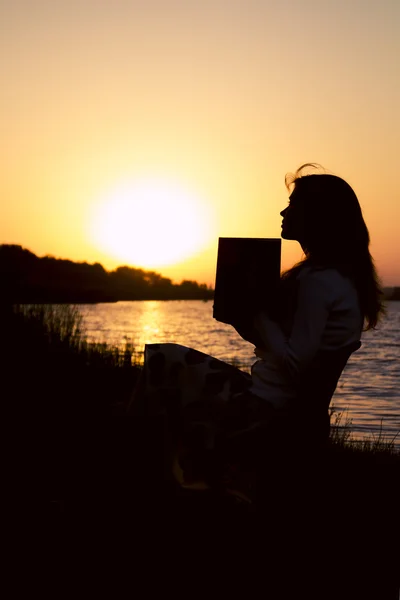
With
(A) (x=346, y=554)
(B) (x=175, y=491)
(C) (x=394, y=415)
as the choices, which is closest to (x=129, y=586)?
(B) (x=175, y=491)

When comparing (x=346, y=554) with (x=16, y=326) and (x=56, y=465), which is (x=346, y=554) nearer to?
(x=56, y=465)

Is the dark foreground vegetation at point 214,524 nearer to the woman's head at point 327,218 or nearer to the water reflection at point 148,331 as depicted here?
the woman's head at point 327,218

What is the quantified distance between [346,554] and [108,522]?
138 centimetres

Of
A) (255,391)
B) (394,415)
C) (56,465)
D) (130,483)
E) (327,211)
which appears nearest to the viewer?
(327,211)

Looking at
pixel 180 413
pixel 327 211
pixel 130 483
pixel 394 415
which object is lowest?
pixel 394 415

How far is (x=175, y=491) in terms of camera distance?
3496 mm

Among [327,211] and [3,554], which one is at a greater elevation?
[327,211]

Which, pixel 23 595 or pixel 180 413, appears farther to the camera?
pixel 180 413

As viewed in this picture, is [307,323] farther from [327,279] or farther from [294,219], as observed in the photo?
[294,219]

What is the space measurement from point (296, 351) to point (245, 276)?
1.24ft

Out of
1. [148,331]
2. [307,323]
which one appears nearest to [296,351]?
[307,323]

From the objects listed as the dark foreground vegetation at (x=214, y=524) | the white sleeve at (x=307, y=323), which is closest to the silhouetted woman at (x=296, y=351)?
the white sleeve at (x=307, y=323)

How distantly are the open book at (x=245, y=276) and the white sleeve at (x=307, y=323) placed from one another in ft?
0.43

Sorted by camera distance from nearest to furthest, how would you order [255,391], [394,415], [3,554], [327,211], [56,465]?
[327,211]
[255,391]
[3,554]
[56,465]
[394,415]
